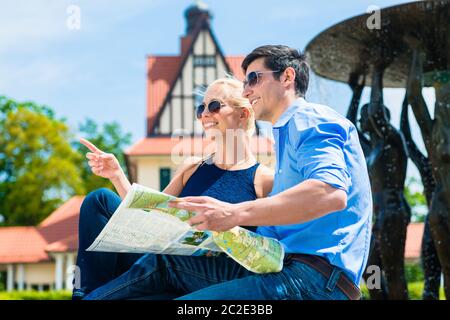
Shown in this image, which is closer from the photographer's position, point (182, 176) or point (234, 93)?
point (234, 93)

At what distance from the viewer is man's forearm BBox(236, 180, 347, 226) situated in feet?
6.10

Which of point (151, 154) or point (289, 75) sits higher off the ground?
point (289, 75)

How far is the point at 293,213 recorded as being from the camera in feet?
6.12

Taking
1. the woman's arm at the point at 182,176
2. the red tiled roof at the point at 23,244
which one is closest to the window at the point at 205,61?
the red tiled roof at the point at 23,244

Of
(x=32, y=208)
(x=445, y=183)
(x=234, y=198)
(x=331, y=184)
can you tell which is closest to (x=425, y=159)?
(x=445, y=183)

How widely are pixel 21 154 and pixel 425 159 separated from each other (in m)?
29.2

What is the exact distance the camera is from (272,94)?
229cm

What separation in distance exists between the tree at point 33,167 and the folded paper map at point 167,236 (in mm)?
33374

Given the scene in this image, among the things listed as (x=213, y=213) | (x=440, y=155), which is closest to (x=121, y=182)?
(x=213, y=213)

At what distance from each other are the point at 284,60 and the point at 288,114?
204 millimetres

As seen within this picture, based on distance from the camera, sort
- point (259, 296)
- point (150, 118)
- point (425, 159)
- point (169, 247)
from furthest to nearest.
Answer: point (150, 118) < point (425, 159) < point (169, 247) < point (259, 296)

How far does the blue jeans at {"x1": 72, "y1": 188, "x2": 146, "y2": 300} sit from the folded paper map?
0.70ft

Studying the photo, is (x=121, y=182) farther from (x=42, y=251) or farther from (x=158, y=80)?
(x=42, y=251)
